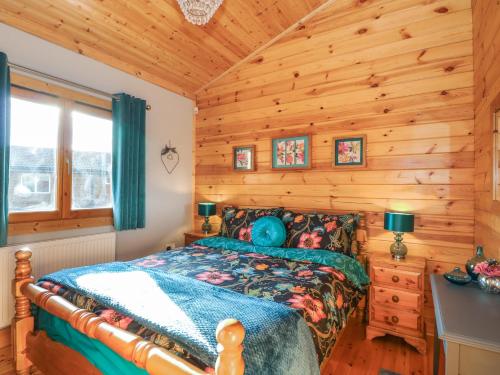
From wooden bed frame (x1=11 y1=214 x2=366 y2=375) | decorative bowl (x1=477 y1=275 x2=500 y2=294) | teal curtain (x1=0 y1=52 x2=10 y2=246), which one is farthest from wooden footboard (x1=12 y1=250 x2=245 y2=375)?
decorative bowl (x1=477 y1=275 x2=500 y2=294)

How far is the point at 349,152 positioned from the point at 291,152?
0.63m

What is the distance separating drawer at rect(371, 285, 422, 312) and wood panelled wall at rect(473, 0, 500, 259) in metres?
0.61

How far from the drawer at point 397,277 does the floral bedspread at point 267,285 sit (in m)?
0.20

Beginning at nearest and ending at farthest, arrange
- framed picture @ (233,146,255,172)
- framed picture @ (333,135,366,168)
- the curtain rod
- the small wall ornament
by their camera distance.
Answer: the curtain rod → framed picture @ (333,135,366,168) → framed picture @ (233,146,255,172) → the small wall ornament

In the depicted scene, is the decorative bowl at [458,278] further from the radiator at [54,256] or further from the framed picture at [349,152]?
the radiator at [54,256]

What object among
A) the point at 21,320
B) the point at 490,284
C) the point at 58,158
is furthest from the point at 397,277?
the point at 58,158

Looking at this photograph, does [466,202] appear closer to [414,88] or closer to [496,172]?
[496,172]

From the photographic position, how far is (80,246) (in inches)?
99.2

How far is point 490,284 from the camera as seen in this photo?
4.53 ft

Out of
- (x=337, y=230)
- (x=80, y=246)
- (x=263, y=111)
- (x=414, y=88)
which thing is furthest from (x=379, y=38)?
(x=80, y=246)

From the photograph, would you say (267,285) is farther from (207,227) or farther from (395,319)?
(207,227)

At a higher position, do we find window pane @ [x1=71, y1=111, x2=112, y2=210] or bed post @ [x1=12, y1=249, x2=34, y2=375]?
window pane @ [x1=71, y1=111, x2=112, y2=210]

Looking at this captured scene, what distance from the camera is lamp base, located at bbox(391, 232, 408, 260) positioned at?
2287mm

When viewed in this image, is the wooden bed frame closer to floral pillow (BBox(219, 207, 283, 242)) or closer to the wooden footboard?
the wooden footboard
